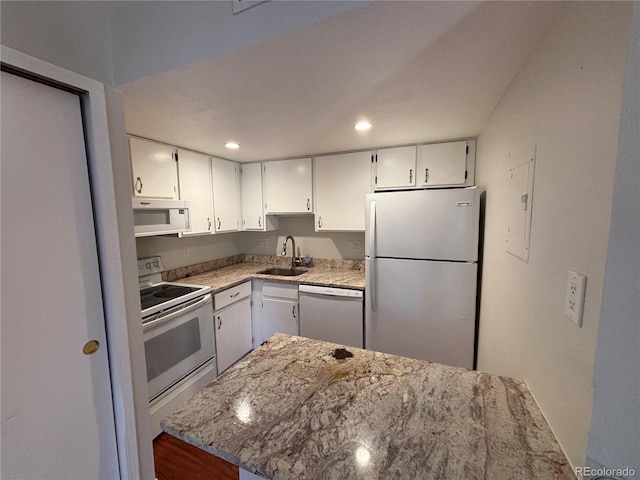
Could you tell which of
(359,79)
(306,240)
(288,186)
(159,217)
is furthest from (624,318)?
(306,240)

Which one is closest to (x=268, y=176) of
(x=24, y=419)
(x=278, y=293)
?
(x=278, y=293)

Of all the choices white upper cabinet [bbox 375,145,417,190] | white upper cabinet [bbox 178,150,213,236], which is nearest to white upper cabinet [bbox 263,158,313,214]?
white upper cabinet [bbox 178,150,213,236]

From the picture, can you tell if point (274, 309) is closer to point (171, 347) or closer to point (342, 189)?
point (171, 347)

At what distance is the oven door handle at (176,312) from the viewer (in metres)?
1.62

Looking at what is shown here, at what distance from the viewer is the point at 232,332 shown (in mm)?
2453

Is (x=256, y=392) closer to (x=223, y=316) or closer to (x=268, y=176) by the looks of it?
(x=223, y=316)

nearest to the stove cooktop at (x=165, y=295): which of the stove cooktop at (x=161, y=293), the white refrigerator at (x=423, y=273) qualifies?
the stove cooktop at (x=161, y=293)

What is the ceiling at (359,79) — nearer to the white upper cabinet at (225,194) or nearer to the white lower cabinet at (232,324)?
the white upper cabinet at (225,194)

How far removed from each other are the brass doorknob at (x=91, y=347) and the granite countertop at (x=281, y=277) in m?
1.06

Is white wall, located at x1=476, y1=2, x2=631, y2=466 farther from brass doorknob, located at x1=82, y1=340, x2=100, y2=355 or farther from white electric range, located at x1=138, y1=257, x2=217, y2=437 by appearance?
white electric range, located at x1=138, y1=257, x2=217, y2=437

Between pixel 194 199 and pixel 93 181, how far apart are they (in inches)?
50.2

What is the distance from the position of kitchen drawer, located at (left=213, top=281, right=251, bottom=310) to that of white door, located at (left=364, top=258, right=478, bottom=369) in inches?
49.9

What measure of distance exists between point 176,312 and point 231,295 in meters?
0.65

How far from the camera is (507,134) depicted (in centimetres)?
125
